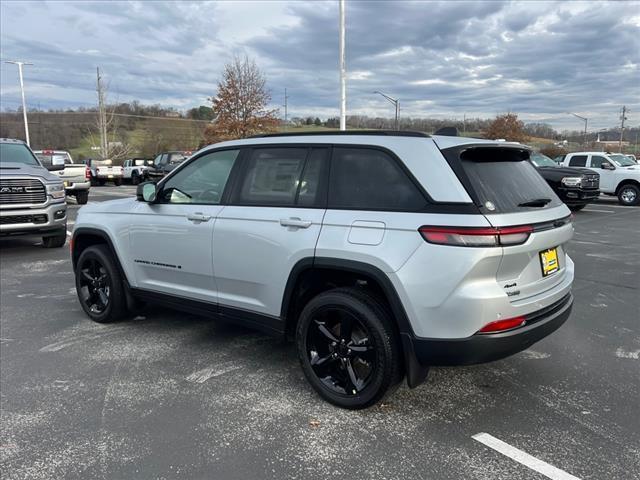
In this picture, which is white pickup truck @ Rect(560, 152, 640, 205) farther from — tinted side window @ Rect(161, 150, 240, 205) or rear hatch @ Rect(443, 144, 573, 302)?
tinted side window @ Rect(161, 150, 240, 205)

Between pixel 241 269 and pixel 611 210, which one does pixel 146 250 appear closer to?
pixel 241 269

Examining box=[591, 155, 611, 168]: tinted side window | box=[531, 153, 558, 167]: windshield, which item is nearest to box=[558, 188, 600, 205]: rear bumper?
box=[531, 153, 558, 167]: windshield

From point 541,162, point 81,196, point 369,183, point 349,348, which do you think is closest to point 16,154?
point 81,196

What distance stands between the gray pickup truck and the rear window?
805 cm

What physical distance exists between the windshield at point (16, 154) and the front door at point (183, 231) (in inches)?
257

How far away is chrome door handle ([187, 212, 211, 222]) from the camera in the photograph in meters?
4.03

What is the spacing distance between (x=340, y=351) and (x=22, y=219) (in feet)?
24.4

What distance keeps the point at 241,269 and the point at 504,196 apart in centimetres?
193

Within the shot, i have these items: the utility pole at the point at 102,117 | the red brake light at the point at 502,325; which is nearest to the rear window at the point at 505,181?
the red brake light at the point at 502,325

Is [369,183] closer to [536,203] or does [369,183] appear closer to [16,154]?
[536,203]

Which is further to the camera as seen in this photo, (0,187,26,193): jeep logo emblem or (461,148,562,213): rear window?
(0,187,26,193): jeep logo emblem

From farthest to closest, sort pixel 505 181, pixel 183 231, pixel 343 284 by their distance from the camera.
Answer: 1. pixel 183 231
2. pixel 343 284
3. pixel 505 181

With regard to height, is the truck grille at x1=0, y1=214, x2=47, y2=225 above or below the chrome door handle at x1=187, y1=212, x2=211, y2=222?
below

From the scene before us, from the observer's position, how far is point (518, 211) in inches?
122
